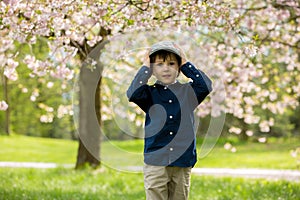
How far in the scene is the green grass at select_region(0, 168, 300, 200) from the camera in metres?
5.33

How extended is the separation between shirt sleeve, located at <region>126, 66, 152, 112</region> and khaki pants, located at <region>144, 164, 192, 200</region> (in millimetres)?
453

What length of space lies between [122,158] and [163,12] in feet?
6.05

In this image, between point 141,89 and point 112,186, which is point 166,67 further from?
point 112,186

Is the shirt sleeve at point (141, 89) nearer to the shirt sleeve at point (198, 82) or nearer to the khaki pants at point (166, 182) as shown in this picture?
the shirt sleeve at point (198, 82)

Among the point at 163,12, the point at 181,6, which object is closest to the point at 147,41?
the point at 163,12

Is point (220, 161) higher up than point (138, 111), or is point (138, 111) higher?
point (138, 111)

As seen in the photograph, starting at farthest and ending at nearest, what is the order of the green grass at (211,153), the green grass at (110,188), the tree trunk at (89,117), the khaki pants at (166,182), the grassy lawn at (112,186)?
1. the green grass at (211,153)
2. the tree trunk at (89,117)
3. the green grass at (110,188)
4. the grassy lawn at (112,186)
5. the khaki pants at (166,182)

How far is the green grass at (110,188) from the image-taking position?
5.33 metres

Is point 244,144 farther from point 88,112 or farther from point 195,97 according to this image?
point 195,97

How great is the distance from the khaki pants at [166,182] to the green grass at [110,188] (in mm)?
2065

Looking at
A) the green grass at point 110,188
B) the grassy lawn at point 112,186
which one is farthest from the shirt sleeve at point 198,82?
the green grass at point 110,188

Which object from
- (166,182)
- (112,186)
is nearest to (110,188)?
(112,186)

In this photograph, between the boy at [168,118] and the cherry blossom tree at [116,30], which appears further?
the cherry blossom tree at [116,30]

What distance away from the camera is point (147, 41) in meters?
5.52
